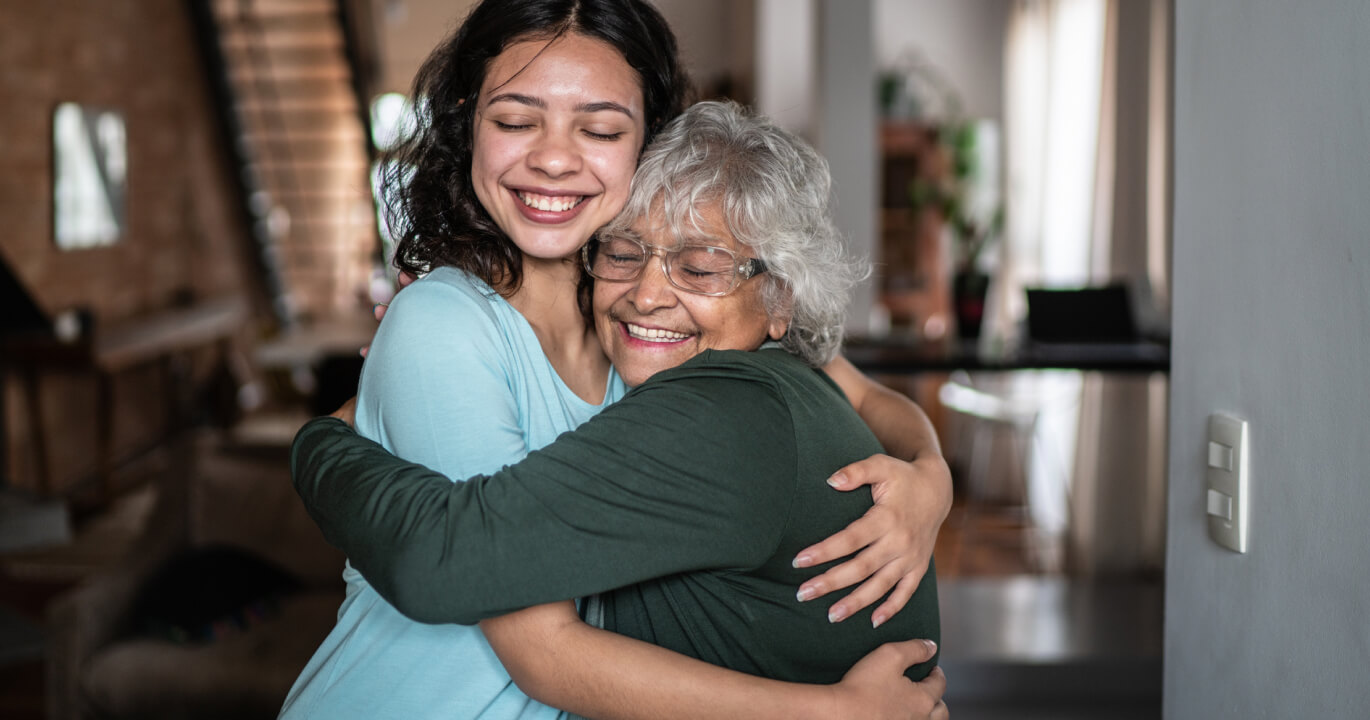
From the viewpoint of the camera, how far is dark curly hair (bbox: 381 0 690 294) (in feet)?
4.51

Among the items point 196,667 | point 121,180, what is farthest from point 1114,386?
point 121,180

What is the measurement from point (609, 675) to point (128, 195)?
281 inches

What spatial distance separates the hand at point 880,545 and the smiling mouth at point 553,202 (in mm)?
477

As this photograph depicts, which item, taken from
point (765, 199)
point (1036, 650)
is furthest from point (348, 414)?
point (1036, 650)

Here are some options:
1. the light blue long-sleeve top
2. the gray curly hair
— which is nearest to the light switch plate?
the gray curly hair

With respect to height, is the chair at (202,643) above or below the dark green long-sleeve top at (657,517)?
below

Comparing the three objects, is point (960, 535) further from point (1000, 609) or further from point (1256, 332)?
point (1256, 332)

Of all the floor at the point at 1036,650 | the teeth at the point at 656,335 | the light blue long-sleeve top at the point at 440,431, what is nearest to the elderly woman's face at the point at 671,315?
the teeth at the point at 656,335

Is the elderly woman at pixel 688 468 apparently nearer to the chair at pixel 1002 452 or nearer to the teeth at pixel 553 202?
the teeth at pixel 553 202

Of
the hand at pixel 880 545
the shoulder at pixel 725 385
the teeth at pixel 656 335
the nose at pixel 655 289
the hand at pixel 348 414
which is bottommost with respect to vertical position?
the hand at pixel 880 545

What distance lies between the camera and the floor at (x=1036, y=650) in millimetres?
3346

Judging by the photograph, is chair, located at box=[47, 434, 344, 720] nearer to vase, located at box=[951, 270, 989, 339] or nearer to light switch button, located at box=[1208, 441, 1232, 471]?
vase, located at box=[951, 270, 989, 339]

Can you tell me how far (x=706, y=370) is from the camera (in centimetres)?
115

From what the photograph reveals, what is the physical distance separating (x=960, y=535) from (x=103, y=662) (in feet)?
12.6
